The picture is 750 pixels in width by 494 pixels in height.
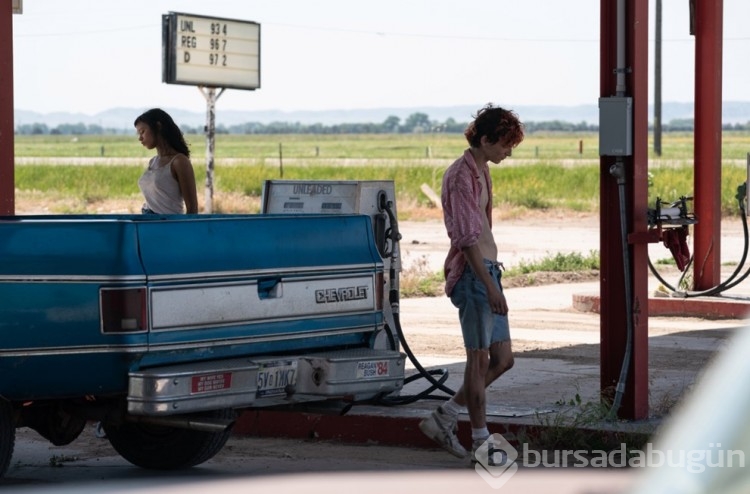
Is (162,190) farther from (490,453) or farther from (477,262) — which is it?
(490,453)

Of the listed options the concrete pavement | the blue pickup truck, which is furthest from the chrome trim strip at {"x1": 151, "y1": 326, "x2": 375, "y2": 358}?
the concrete pavement

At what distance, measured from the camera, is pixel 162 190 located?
9148mm

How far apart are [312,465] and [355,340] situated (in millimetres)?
839

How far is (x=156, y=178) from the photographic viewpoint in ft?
30.0

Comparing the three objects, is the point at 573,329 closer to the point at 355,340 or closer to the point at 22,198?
the point at 355,340

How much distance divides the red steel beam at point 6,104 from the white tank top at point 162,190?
5.15 feet

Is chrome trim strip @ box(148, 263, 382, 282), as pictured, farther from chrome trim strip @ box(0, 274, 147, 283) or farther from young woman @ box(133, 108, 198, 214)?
young woman @ box(133, 108, 198, 214)

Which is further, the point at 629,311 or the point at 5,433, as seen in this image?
the point at 629,311

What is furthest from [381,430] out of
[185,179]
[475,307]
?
[185,179]

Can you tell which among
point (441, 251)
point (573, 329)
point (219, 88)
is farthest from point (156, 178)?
point (219, 88)

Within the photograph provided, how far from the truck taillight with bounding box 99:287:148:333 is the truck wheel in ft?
2.16

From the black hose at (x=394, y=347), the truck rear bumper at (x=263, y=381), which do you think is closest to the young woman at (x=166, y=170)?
the black hose at (x=394, y=347)

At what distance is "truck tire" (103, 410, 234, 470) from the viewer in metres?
7.43

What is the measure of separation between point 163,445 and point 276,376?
1177 mm
